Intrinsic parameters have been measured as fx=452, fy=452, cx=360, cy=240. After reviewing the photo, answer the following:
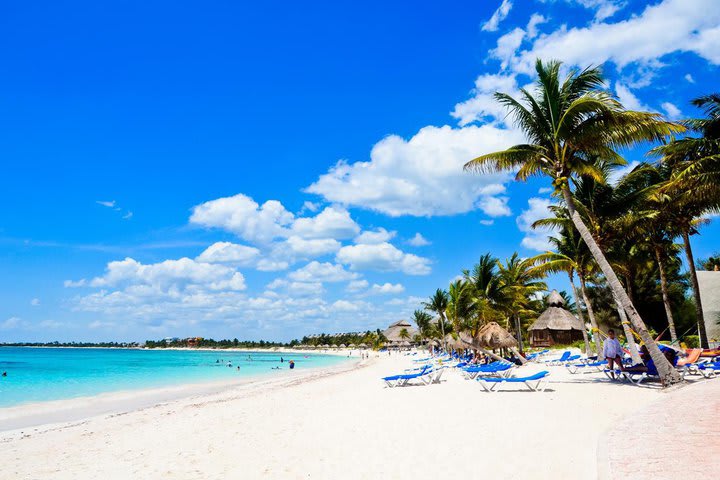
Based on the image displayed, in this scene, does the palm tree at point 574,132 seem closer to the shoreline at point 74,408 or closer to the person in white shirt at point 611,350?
the person in white shirt at point 611,350

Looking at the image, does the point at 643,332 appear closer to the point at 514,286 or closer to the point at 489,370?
the point at 489,370

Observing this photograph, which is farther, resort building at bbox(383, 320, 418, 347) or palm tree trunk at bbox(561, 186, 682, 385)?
resort building at bbox(383, 320, 418, 347)

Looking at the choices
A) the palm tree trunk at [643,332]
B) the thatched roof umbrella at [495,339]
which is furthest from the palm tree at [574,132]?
the thatched roof umbrella at [495,339]

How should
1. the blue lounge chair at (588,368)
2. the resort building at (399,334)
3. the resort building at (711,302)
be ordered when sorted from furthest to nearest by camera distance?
the resort building at (399,334)
the resort building at (711,302)
the blue lounge chair at (588,368)

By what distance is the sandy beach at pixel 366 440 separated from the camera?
A: 5.18 metres

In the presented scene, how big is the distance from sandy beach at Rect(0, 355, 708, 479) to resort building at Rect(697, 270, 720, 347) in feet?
54.7

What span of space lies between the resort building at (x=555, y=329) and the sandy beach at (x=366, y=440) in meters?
23.9

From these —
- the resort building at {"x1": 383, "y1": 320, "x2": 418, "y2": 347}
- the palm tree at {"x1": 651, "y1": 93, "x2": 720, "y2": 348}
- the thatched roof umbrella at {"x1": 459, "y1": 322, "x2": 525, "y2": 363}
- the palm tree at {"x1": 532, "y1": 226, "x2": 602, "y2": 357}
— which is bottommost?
the resort building at {"x1": 383, "y1": 320, "x2": 418, "y2": 347}

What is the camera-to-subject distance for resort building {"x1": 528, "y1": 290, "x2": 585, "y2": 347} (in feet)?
111

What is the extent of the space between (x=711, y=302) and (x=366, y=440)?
2505 cm

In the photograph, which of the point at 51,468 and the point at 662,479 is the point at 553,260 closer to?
the point at 662,479

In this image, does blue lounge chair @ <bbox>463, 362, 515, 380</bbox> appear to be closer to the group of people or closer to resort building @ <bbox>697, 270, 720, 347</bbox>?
the group of people

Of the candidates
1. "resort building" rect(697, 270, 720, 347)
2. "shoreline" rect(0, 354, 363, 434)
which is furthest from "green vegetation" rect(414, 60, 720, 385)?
"shoreline" rect(0, 354, 363, 434)

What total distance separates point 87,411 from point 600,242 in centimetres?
1799
